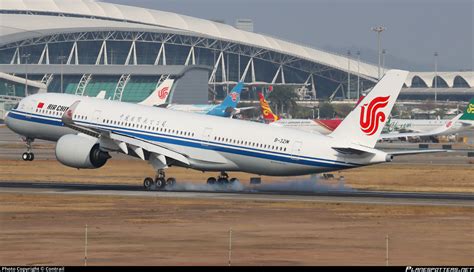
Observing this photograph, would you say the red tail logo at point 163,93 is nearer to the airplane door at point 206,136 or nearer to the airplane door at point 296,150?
the airplane door at point 206,136

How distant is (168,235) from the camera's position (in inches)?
1710

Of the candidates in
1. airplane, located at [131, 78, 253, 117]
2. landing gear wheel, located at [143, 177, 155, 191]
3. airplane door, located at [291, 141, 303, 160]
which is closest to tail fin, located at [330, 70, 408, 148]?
airplane door, located at [291, 141, 303, 160]

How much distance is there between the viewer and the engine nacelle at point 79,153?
6531 centimetres

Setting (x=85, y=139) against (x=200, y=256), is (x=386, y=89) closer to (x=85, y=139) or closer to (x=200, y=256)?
(x=85, y=139)

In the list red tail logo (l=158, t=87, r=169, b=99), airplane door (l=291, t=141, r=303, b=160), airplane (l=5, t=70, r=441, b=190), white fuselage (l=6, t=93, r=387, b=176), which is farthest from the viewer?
red tail logo (l=158, t=87, r=169, b=99)

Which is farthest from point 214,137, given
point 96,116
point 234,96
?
point 234,96

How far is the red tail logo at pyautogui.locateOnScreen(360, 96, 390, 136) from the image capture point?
2350 inches

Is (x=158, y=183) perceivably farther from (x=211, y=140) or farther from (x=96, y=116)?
(x=96, y=116)

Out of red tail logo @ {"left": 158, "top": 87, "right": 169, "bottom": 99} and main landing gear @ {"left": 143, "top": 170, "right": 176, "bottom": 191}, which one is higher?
red tail logo @ {"left": 158, "top": 87, "right": 169, "bottom": 99}

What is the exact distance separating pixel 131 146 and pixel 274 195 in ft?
31.4

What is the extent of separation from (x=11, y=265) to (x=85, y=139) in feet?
105

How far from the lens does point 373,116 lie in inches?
2352

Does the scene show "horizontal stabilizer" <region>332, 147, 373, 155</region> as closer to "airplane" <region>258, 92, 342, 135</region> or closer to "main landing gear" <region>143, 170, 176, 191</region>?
"main landing gear" <region>143, 170, 176, 191</region>

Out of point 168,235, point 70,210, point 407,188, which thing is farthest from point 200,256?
point 407,188
